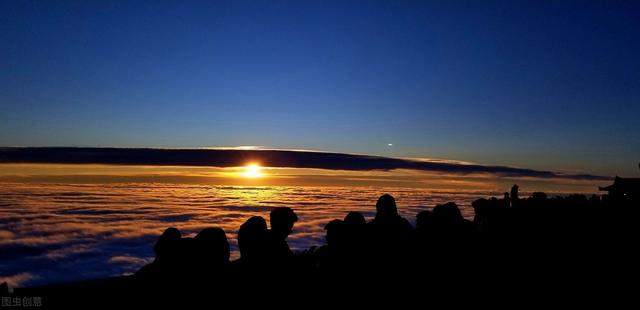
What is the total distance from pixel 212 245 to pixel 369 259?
4440 mm

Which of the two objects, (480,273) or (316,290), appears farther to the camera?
(480,273)

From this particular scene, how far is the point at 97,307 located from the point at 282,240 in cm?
526

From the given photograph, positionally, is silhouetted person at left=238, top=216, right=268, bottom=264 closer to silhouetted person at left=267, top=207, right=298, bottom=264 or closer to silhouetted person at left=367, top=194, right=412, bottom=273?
silhouetted person at left=267, top=207, right=298, bottom=264

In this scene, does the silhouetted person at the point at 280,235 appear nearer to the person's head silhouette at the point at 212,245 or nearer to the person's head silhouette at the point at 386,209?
the person's head silhouette at the point at 212,245

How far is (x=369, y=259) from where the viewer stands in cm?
1291

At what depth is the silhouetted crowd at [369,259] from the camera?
11930 millimetres

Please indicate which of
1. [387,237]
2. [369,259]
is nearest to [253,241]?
[369,259]

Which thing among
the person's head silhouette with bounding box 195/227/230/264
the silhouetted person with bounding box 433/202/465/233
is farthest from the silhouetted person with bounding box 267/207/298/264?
the silhouetted person with bounding box 433/202/465/233

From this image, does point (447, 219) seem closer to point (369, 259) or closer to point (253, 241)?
point (369, 259)

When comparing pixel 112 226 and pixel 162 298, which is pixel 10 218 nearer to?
pixel 112 226

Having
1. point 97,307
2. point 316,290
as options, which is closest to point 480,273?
point 316,290

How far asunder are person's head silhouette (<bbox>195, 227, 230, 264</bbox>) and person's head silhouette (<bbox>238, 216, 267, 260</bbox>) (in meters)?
0.57

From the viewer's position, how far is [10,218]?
527ft

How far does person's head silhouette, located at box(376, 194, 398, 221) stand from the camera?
1731cm
